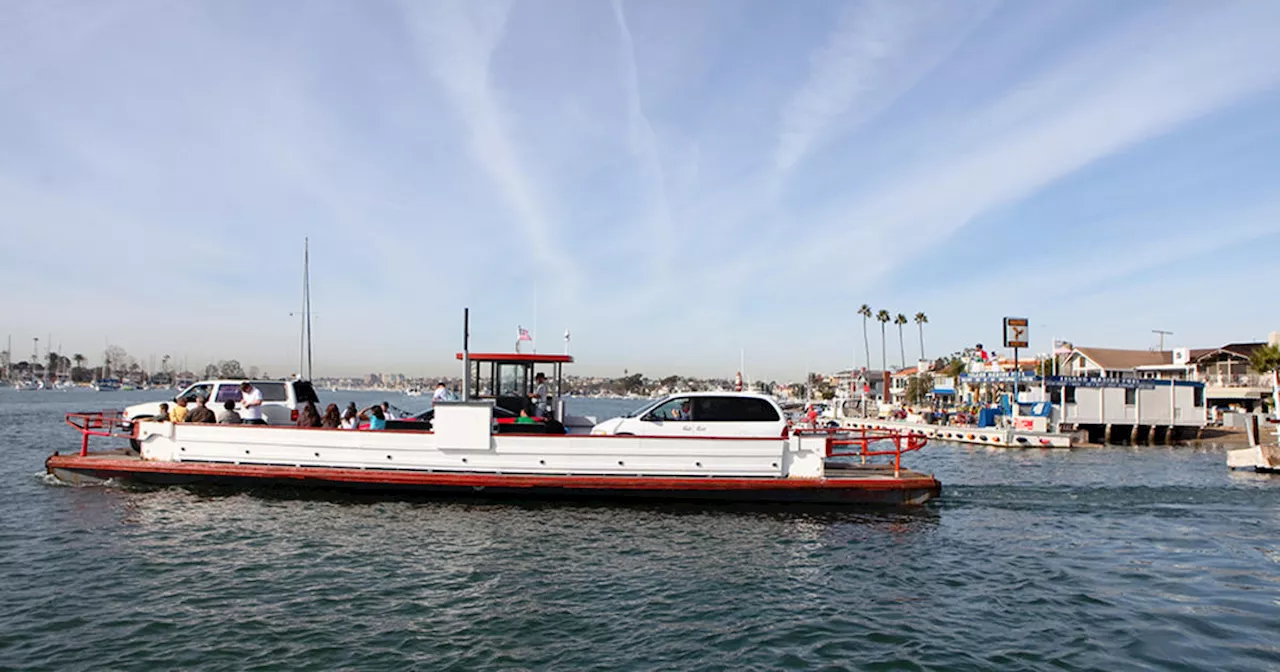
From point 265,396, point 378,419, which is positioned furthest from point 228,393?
point 378,419

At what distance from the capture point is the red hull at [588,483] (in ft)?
47.8

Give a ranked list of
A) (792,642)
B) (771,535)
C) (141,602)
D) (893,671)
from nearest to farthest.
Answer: (893,671), (792,642), (141,602), (771,535)

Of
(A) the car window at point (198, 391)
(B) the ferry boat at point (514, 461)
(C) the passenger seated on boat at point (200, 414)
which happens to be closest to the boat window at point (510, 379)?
(B) the ferry boat at point (514, 461)

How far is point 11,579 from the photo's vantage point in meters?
9.89

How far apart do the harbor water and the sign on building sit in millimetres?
30414

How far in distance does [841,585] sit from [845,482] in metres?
4.70

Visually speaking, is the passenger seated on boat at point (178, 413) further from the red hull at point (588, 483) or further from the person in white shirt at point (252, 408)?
the person in white shirt at point (252, 408)

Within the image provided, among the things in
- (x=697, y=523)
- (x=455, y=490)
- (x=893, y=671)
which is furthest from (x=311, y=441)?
(x=893, y=671)

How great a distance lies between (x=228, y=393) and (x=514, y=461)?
323 inches

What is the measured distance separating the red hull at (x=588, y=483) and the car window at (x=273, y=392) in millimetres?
2776

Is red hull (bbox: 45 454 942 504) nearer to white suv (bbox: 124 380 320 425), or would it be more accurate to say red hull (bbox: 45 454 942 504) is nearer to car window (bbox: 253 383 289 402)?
white suv (bbox: 124 380 320 425)

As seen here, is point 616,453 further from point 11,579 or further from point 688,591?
point 11,579

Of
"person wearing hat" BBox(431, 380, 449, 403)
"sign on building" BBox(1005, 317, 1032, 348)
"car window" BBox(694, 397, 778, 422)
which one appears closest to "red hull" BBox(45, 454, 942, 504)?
"car window" BBox(694, 397, 778, 422)

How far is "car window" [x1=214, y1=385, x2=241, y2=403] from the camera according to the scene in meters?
18.1
